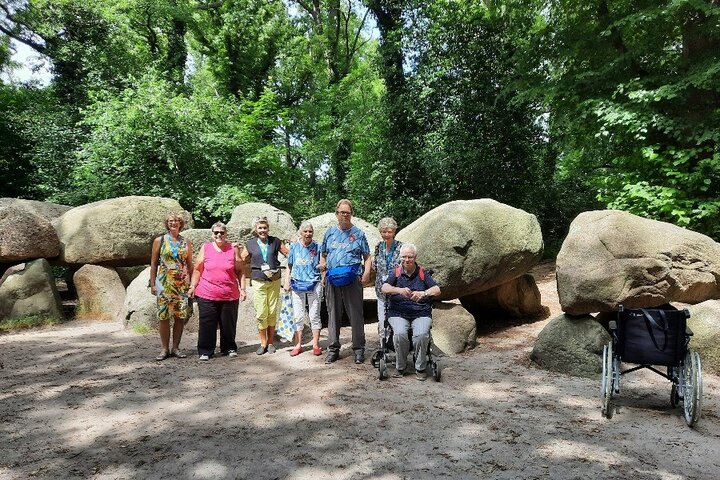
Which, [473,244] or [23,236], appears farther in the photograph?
[23,236]

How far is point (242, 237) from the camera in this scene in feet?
A: 34.1

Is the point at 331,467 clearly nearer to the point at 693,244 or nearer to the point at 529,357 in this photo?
the point at 529,357

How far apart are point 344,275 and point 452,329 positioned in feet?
6.23

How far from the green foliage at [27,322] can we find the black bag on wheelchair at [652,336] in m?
8.78

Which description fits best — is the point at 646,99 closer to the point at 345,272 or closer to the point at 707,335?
the point at 707,335

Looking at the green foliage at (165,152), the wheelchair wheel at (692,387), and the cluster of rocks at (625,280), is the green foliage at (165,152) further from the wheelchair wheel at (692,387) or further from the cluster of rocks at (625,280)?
the wheelchair wheel at (692,387)

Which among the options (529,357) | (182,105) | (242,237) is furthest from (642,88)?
(182,105)

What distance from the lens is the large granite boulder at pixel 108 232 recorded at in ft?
30.5

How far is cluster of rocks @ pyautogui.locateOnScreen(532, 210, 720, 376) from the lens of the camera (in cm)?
497

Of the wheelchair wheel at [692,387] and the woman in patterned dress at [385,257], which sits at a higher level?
the woman in patterned dress at [385,257]

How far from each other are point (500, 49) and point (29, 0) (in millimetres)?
14461

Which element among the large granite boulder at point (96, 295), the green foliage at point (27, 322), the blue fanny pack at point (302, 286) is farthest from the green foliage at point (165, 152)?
the blue fanny pack at point (302, 286)

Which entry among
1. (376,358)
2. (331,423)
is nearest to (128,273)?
(376,358)

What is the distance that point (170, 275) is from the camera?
5809 millimetres
